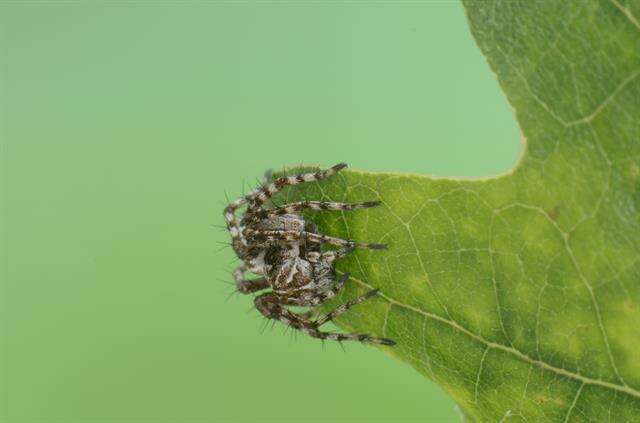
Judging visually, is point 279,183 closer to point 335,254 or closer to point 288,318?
point 335,254

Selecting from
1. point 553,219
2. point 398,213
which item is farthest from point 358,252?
point 553,219

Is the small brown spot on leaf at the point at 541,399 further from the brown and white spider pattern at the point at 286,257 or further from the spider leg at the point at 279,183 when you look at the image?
the spider leg at the point at 279,183

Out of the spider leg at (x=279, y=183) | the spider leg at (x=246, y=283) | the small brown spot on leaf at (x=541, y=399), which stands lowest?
the small brown spot on leaf at (x=541, y=399)

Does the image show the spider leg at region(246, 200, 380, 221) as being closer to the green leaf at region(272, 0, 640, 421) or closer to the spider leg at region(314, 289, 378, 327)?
the green leaf at region(272, 0, 640, 421)

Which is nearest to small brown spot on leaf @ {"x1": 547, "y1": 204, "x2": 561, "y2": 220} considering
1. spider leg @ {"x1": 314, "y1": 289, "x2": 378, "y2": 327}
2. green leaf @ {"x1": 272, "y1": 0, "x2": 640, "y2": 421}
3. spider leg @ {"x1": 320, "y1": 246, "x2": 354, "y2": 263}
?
green leaf @ {"x1": 272, "y1": 0, "x2": 640, "y2": 421}

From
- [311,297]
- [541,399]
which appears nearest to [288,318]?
[311,297]

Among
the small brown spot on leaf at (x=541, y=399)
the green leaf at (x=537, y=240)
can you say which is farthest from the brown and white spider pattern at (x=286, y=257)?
the small brown spot on leaf at (x=541, y=399)
